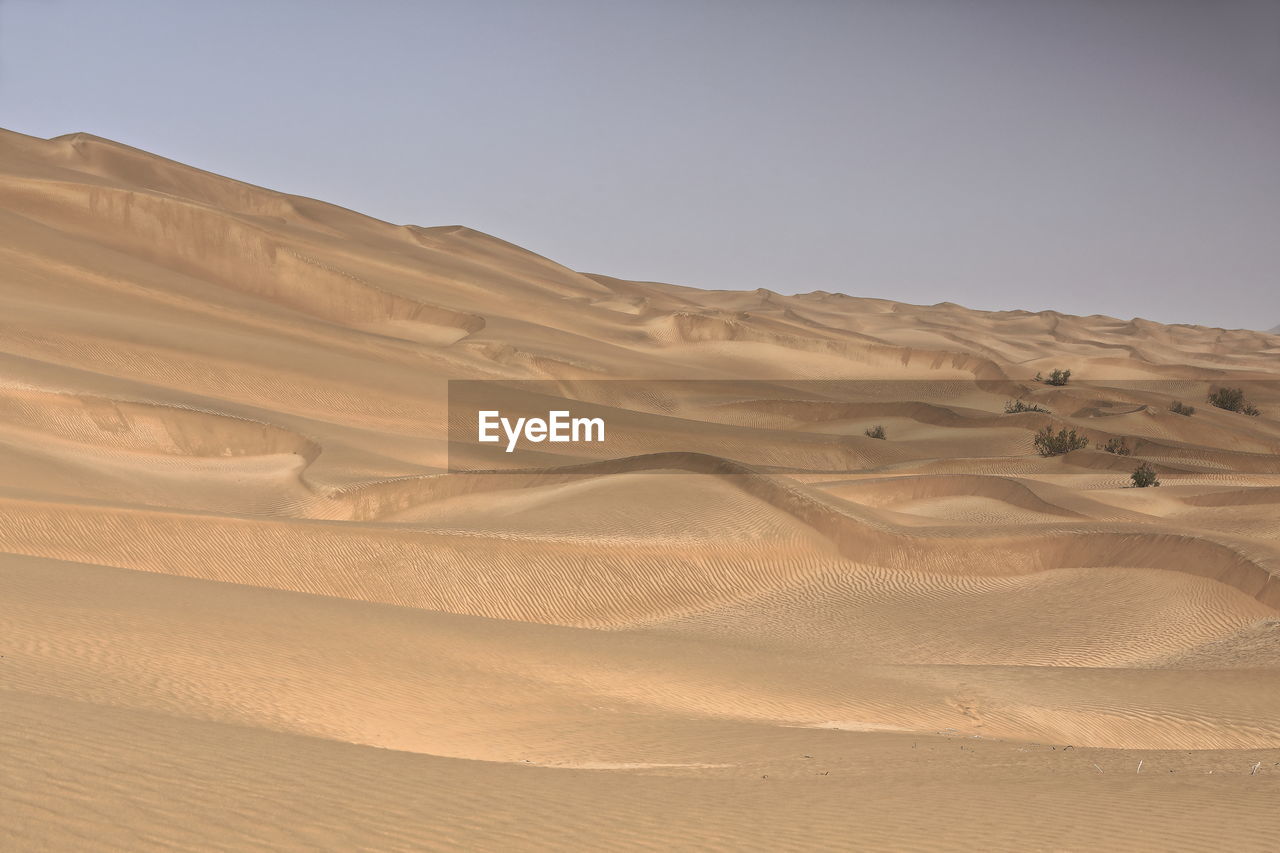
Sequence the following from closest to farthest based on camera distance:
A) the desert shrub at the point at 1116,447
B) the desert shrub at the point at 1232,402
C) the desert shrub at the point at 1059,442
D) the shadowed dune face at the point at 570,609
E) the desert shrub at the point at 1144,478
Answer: the shadowed dune face at the point at 570,609 → the desert shrub at the point at 1144,478 → the desert shrub at the point at 1059,442 → the desert shrub at the point at 1116,447 → the desert shrub at the point at 1232,402

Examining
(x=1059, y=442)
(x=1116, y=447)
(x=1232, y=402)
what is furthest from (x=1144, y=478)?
(x=1232, y=402)

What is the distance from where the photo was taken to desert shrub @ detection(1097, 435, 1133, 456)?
126ft

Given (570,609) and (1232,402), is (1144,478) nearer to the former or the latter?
(570,609)

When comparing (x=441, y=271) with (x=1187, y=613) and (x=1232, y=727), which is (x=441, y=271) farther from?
(x=1232, y=727)

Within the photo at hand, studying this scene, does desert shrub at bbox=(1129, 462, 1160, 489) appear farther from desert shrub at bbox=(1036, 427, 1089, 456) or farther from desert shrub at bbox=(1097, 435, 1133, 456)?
desert shrub at bbox=(1097, 435, 1133, 456)

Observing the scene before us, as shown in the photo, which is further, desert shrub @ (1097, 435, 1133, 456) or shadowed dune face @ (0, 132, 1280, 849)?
desert shrub @ (1097, 435, 1133, 456)

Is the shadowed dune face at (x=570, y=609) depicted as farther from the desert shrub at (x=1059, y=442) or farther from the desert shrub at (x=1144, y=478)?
the desert shrub at (x=1144, y=478)

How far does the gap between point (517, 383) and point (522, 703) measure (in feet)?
113

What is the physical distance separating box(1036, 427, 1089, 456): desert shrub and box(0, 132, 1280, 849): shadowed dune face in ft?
2.55

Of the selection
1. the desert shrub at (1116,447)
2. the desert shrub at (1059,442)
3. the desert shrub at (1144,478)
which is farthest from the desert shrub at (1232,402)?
the desert shrub at (1144,478)

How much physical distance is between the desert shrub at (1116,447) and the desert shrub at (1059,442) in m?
0.67

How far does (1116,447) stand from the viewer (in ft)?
126

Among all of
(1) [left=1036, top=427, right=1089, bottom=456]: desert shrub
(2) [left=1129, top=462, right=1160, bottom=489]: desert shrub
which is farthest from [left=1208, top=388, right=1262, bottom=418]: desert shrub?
(2) [left=1129, top=462, right=1160, bottom=489]: desert shrub

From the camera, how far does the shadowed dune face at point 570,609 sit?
5742 millimetres
